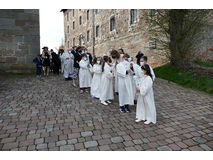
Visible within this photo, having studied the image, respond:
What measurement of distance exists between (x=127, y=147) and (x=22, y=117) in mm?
2968

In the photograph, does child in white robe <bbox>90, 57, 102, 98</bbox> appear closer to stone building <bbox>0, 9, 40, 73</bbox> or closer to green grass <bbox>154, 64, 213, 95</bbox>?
green grass <bbox>154, 64, 213, 95</bbox>

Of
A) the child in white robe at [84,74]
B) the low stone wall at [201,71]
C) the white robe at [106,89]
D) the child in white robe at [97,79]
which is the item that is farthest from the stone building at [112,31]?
the white robe at [106,89]

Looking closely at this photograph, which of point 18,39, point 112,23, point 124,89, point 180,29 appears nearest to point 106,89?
point 124,89

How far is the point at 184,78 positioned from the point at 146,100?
20.6 feet

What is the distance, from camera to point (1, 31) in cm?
1112

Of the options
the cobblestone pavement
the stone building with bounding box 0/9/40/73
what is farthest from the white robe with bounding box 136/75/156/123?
the stone building with bounding box 0/9/40/73

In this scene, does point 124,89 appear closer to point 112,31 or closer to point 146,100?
point 146,100

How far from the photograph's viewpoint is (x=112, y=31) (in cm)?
2161

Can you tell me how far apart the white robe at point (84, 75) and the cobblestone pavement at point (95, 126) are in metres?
1.26

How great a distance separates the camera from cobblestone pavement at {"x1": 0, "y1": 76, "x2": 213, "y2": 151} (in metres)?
3.23

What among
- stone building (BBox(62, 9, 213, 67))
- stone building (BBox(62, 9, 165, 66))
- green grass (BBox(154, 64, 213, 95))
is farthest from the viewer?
stone building (BBox(62, 9, 165, 66))

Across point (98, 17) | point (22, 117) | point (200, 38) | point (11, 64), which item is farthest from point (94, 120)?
point (98, 17)

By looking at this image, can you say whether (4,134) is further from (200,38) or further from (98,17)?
(98,17)

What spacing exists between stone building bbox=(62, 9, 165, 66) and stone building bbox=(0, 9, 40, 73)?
7.52 metres
